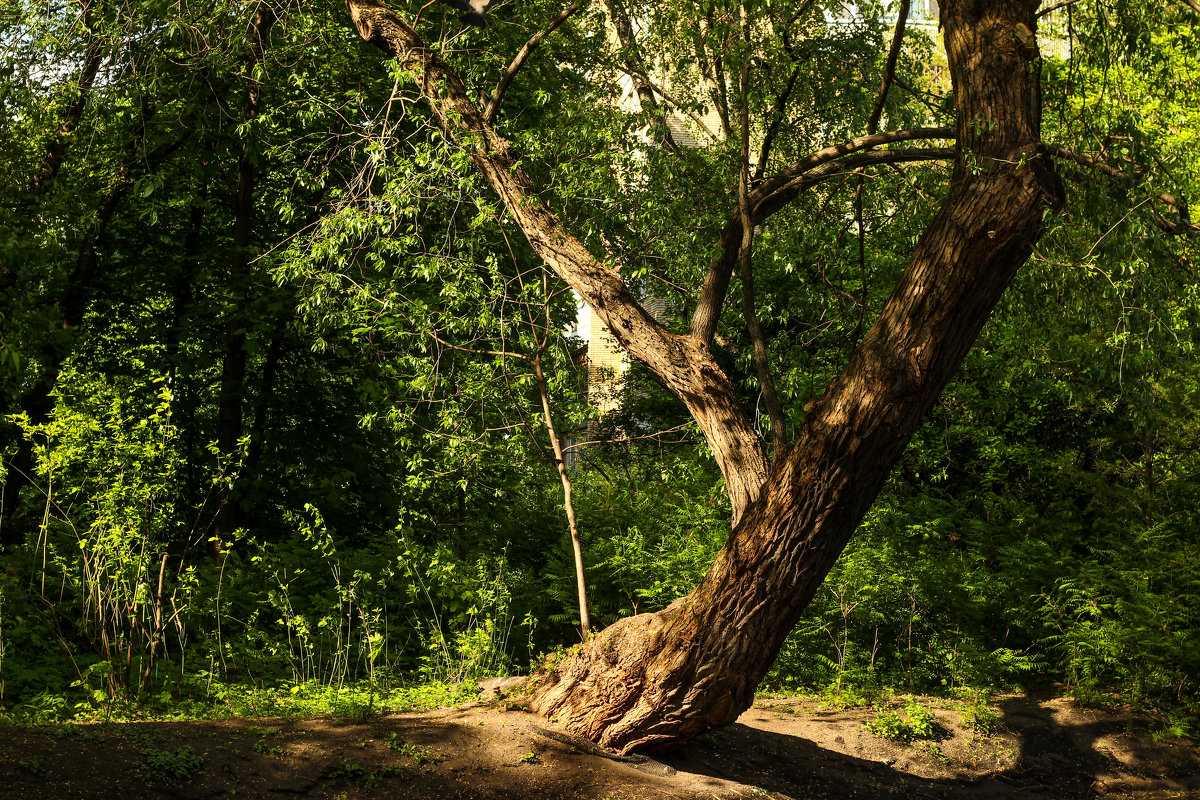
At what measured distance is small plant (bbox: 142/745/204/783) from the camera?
191 inches

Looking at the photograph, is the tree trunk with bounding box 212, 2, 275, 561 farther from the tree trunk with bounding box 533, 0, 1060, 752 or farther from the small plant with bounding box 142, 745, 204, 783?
the tree trunk with bounding box 533, 0, 1060, 752

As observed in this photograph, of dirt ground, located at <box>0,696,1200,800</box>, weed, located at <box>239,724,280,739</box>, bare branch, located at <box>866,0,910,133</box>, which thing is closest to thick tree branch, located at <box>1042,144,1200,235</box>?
bare branch, located at <box>866,0,910,133</box>

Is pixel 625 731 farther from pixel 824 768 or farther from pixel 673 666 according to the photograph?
pixel 824 768

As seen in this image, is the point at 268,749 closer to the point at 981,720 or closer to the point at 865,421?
the point at 865,421

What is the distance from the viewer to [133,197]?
12156mm

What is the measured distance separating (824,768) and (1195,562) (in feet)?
15.7

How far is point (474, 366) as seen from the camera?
827 cm

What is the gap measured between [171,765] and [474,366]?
4108mm

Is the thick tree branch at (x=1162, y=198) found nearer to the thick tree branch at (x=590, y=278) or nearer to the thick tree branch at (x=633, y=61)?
the thick tree branch at (x=590, y=278)

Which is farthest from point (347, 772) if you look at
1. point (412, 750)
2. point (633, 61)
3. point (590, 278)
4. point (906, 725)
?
point (633, 61)

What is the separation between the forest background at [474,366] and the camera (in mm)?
7535

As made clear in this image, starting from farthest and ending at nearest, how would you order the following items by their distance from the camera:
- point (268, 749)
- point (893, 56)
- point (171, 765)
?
point (893, 56) → point (268, 749) → point (171, 765)

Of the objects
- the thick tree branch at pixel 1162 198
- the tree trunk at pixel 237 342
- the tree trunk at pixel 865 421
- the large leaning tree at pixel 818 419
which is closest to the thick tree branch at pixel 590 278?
the large leaning tree at pixel 818 419

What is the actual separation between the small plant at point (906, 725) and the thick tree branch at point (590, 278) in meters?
3.07
